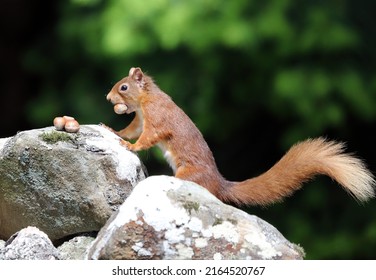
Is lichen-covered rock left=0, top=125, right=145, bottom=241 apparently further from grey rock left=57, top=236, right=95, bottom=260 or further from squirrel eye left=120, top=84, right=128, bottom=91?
squirrel eye left=120, top=84, right=128, bottom=91

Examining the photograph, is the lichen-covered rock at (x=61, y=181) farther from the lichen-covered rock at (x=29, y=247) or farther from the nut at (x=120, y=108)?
the nut at (x=120, y=108)

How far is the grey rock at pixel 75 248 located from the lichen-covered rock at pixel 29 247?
123mm

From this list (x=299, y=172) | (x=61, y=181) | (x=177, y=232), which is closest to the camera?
(x=177, y=232)

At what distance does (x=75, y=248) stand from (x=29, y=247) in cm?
27

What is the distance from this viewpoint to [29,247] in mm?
2797

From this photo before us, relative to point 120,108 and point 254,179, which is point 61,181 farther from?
point 254,179

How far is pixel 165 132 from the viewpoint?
10.6 feet

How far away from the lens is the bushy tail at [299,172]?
3.03 meters

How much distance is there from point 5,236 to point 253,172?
3218 mm

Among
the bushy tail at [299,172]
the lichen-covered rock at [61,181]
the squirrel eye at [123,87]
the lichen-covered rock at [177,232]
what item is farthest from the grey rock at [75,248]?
the squirrel eye at [123,87]

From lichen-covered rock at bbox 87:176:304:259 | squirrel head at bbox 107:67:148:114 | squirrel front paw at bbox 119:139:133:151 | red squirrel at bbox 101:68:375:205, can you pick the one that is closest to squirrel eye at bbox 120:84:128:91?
squirrel head at bbox 107:67:148:114

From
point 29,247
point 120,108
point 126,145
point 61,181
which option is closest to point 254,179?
point 126,145
